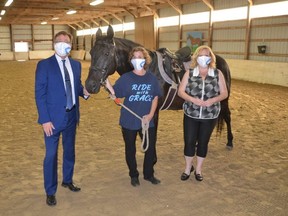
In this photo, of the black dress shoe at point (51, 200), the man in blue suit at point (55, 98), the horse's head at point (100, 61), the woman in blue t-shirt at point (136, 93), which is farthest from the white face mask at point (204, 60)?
the black dress shoe at point (51, 200)

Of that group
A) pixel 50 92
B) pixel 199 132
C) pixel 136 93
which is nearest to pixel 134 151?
pixel 136 93

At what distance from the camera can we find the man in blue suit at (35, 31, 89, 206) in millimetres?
2627

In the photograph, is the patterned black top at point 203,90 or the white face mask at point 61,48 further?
the patterned black top at point 203,90

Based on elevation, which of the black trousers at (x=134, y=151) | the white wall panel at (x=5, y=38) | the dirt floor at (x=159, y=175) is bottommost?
the dirt floor at (x=159, y=175)

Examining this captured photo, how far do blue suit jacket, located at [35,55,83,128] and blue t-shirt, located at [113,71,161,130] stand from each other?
60cm

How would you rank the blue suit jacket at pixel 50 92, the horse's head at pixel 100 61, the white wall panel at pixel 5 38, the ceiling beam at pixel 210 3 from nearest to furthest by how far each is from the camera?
the blue suit jacket at pixel 50 92 → the horse's head at pixel 100 61 → the ceiling beam at pixel 210 3 → the white wall panel at pixel 5 38

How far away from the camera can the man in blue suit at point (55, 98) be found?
2627 mm

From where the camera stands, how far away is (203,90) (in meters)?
3.15

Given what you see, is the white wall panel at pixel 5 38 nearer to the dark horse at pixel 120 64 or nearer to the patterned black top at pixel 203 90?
the dark horse at pixel 120 64

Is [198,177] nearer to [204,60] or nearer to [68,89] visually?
[204,60]

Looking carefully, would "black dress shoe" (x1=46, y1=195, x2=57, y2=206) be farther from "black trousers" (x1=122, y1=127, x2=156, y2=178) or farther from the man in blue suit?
"black trousers" (x1=122, y1=127, x2=156, y2=178)

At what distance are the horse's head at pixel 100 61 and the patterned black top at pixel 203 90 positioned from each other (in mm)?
928

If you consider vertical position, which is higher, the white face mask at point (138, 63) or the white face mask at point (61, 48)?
the white face mask at point (61, 48)

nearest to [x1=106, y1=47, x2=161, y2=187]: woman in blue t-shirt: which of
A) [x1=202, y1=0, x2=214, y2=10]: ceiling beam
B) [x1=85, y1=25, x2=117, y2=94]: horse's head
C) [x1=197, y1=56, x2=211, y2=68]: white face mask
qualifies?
[x1=85, y1=25, x2=117, y2=94]: horse's head
